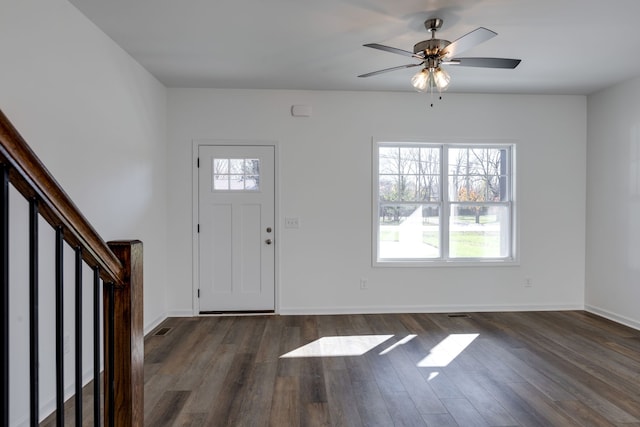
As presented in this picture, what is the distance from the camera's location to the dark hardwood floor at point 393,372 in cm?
223

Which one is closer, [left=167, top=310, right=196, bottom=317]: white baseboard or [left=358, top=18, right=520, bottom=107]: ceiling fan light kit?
[left=358, top=18, right=520, bottom=107]: ceiling fan light kit

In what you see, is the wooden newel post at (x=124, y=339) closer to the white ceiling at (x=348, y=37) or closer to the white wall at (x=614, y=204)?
the white ceiling at (x=348, y=37)

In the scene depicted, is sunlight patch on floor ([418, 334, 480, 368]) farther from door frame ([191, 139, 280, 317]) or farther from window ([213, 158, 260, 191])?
window ([213, 158, 260, 191])

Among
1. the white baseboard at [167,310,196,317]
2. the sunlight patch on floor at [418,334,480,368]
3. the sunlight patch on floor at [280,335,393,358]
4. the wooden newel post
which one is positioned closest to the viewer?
the wooden newel post

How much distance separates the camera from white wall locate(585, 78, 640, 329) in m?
3.87

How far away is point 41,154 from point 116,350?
158 centimetres

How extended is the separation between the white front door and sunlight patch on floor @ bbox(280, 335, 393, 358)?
3.64 feet

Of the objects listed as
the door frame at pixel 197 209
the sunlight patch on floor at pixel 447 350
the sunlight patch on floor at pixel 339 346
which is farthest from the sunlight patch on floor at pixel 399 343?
the door frame at pixel 197 209

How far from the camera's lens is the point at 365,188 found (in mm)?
4359

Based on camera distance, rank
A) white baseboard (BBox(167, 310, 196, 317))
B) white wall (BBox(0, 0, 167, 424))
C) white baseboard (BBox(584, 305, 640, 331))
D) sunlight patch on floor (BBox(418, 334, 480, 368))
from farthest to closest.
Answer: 1. white baseboard (BBox(167, 310, 196, 317))
2. white baseboard (BBox(584, 305, 640, 331))
3. sunlight patch on floor (BBox(418, 334, 480, 368))
4. white wall (BBox(0, 0, 167, 424))

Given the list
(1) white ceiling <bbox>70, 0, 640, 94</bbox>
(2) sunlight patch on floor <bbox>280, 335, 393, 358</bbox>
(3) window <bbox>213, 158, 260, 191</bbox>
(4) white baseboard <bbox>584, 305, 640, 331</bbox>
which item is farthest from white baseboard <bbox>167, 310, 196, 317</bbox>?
(4) white baseboard <bbox>584, 305, 640, 331</bbox>

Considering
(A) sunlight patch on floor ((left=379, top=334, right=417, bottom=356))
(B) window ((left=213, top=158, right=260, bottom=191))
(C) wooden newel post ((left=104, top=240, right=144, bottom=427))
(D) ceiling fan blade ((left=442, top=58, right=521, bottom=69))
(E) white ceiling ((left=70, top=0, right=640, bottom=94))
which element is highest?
(E) white ceiling ((left=70, top=0, right=640, bottom=94))

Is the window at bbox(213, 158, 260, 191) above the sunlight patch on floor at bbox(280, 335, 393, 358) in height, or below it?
above

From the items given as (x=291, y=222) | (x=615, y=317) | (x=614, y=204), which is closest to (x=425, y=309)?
(x=291, y=222)
